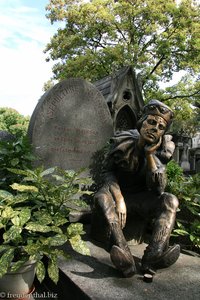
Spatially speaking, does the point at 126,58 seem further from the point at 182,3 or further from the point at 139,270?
the point at 139,270

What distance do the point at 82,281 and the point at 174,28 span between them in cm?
1641

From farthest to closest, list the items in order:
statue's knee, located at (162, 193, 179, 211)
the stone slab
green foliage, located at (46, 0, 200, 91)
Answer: green foliage, located at (46, 0, 200, 91), statue's knee, located at (162, 193, 179, 211), the stone slab

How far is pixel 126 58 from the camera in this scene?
1661 centimetres

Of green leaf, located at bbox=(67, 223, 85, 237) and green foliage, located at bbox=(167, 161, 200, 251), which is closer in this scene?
green leaf, located at bbox=(67, 223, 85, 237)

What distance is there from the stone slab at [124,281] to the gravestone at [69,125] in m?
1.79

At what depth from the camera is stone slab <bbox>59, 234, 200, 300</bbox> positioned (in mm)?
1974

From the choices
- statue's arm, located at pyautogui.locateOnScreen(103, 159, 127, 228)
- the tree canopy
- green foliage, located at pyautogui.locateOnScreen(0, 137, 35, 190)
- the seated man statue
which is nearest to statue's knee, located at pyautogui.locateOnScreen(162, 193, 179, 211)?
A: the seated man statue

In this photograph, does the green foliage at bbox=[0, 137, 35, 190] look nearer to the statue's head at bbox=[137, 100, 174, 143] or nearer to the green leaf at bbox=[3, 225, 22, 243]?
the green leaf at bbox=[3, 225, 22, 243]

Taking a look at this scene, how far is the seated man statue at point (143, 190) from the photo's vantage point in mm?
2271

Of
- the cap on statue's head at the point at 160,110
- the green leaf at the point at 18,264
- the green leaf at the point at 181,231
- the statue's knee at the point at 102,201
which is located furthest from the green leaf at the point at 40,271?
the green leaf at the point at 181,231

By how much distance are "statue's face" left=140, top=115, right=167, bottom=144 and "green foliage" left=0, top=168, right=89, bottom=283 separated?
0.70 m

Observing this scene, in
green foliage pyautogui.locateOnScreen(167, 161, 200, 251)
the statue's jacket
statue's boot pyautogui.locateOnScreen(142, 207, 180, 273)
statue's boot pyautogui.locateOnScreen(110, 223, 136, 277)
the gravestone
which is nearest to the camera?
statue's boot pyautogui.locateOnScreen(110, 223, 136, 277)

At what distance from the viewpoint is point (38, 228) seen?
204 cm

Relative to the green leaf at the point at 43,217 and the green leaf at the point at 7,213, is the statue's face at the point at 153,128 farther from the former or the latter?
the green leaf at the point at 7,213
